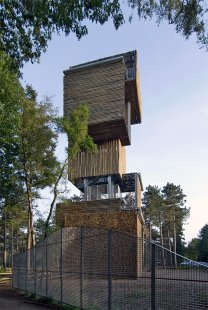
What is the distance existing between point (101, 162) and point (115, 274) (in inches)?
1199

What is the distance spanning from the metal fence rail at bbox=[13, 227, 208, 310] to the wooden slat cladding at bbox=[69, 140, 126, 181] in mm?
22873

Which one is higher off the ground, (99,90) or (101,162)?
(99,90)

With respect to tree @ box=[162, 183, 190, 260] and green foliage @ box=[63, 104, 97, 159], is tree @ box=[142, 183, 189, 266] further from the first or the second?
green foliage @ box=[63, 104, 97, 159]

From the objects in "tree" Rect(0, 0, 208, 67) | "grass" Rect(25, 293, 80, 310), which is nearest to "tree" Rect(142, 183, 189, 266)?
"grass" Rect(25, 293, 80, 310)

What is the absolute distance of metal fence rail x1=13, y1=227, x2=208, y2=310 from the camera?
856 cm

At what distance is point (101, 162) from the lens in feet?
137

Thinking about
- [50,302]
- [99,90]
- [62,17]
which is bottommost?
[50,302]

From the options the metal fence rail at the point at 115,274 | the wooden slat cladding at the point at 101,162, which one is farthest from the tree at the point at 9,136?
the wooden slat cladding at the point at 101,162

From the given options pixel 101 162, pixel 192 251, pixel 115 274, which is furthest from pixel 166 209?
pixel 115 274

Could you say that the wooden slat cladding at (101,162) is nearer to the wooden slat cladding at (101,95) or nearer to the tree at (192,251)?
the wooden slat cladding at (101,95)

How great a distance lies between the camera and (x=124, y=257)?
11.3 metres

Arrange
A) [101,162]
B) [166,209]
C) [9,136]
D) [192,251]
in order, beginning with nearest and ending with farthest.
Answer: [9,136]
[101,162]
[166,209]
[192,251]

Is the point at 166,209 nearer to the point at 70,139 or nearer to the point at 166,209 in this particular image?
the point at 166,209

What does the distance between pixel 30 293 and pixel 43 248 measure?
8.31 feet
